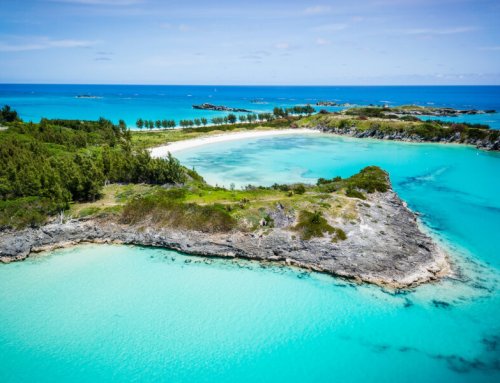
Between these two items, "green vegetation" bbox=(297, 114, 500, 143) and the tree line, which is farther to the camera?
the tree line

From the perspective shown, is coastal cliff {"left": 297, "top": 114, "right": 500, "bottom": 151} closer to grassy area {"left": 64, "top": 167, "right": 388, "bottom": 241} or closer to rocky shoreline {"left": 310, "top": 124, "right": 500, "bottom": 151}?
rocky shoreline {"left": 310, "top": 124, "right": 500, "bottom": 151}

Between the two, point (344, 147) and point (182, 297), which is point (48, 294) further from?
point (344, 147)

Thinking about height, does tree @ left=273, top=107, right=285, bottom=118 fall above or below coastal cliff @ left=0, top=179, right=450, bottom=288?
above

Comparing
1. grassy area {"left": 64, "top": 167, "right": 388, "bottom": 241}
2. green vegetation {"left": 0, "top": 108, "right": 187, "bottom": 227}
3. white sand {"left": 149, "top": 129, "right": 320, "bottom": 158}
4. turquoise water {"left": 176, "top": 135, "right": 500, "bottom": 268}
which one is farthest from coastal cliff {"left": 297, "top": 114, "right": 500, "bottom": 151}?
green vegetation {"left": 0, "top": 108, "right": 187, "bottom": 227}

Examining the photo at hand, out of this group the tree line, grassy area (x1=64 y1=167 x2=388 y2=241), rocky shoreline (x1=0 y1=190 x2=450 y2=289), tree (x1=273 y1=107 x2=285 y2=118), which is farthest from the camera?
tree (x1=273 y1=107 x2=285 y2=118)

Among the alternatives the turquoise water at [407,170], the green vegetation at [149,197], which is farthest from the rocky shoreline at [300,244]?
the turquoise water at [407,170]

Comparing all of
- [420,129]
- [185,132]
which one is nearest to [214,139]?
[185,132]
